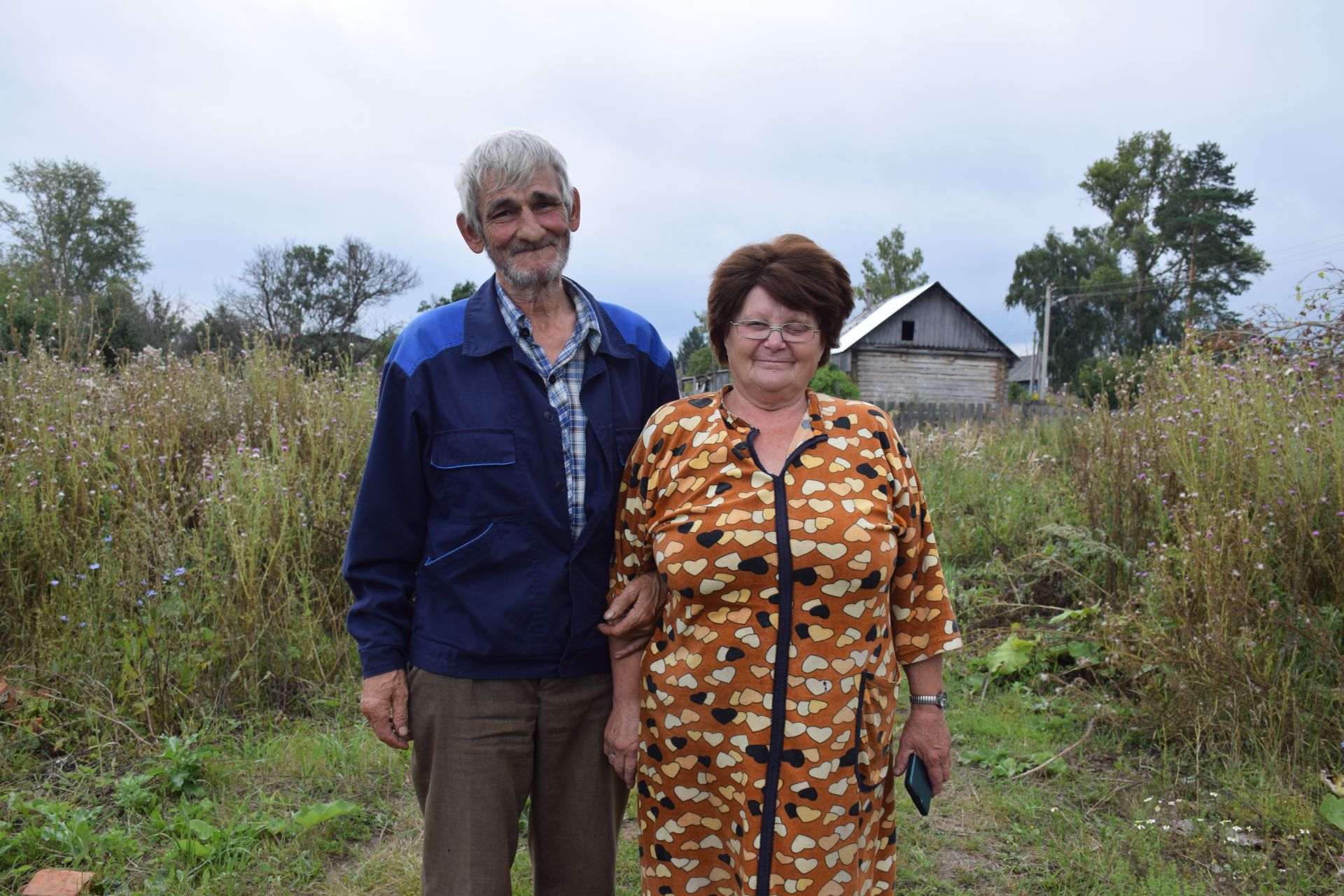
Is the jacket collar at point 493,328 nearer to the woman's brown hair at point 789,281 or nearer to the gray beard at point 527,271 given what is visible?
the gray beard at point 527,271

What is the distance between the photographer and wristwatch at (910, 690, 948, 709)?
218cm

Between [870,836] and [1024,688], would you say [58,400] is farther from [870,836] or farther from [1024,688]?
[1024,688]

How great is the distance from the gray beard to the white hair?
10 cm

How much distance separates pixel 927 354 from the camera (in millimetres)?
36281

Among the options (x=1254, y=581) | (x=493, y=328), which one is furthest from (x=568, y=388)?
(x=1254, y=581)

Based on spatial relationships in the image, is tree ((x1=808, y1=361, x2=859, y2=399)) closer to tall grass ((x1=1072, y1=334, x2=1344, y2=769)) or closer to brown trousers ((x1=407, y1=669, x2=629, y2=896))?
tall grass ((x1=1072, y1=334, x2=1344, y2=769))

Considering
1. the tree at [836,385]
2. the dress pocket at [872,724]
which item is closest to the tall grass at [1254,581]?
the dress pocket at [872,724]

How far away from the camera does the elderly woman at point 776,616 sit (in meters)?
1.93

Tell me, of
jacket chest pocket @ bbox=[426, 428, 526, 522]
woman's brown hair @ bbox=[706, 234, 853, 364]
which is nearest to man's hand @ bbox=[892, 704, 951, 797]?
woman's brown hair @ bbox=[706, 234, 853, 364]

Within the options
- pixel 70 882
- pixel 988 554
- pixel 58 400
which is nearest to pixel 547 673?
pixel 70 882

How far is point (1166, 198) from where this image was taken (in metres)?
47.9

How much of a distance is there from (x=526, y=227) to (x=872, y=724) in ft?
4.88

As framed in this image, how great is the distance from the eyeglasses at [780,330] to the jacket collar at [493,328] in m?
0.35

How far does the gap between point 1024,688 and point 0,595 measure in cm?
536
